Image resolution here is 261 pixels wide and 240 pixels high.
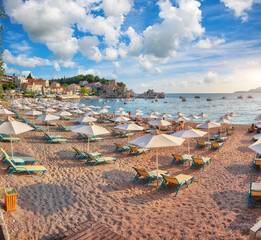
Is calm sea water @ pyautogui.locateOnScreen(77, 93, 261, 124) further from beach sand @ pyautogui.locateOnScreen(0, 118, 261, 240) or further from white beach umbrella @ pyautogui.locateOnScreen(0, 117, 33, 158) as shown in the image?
white beach umbrella @ pyautogui.locateOnScreen(0, 117, 33, 158)

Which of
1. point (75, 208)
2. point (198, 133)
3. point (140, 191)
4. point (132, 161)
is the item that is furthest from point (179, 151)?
point (75, 208)

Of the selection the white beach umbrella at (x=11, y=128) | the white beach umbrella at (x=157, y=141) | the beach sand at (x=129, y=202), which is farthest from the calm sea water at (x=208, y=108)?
the white beach umbrella at (x=11, y=128)

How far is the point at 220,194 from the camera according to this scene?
6.37m

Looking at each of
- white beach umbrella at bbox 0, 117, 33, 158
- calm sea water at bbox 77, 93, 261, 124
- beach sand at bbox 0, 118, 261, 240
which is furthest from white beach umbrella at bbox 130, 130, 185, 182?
calm sea water at bbox 77, 93, 261, 124

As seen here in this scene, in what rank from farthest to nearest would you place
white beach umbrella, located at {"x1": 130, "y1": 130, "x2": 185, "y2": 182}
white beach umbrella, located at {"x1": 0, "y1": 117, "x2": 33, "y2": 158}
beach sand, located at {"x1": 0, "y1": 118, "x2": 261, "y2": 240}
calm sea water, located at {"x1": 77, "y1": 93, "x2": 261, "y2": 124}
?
calm sea water, located at {"x1": 77, "y1": 93, "x2": 261, "y2": 124}
white beach umbrella, located at {"x1": 0, "y1": 117, "x2": 33, "y2": 158}
white beach umbrella, located at {"x1": 130, "y1": 130, "x2": 185, "y2": 182}
beach sand, located at {"x1": 0, "y1": 118, "x2": 261, "y2": 240}

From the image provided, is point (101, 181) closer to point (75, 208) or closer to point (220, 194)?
point (75, 208)

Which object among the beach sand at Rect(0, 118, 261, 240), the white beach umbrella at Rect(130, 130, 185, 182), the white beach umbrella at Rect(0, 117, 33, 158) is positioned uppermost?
the white beach umbrella at Rect(0, 117, 33, 158)

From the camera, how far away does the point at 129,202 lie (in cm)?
581

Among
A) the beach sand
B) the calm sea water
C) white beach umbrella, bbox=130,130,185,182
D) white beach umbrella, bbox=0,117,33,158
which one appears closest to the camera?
the beach sand

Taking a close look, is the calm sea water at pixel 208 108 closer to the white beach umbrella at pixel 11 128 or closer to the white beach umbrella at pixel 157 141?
the white beach umbrella at pixel 157 141

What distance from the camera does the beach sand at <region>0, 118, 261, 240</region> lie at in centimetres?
438

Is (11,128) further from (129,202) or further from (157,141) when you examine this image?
(157,141)

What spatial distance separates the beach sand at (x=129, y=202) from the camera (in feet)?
14.4

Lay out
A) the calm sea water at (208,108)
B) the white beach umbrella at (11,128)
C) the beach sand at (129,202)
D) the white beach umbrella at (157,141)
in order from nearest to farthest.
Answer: the beach sand at (129,202) < the white beach umbrella at (157,141) < the white beach umbrella at (11,128) < the calm sea water at (208,108)
